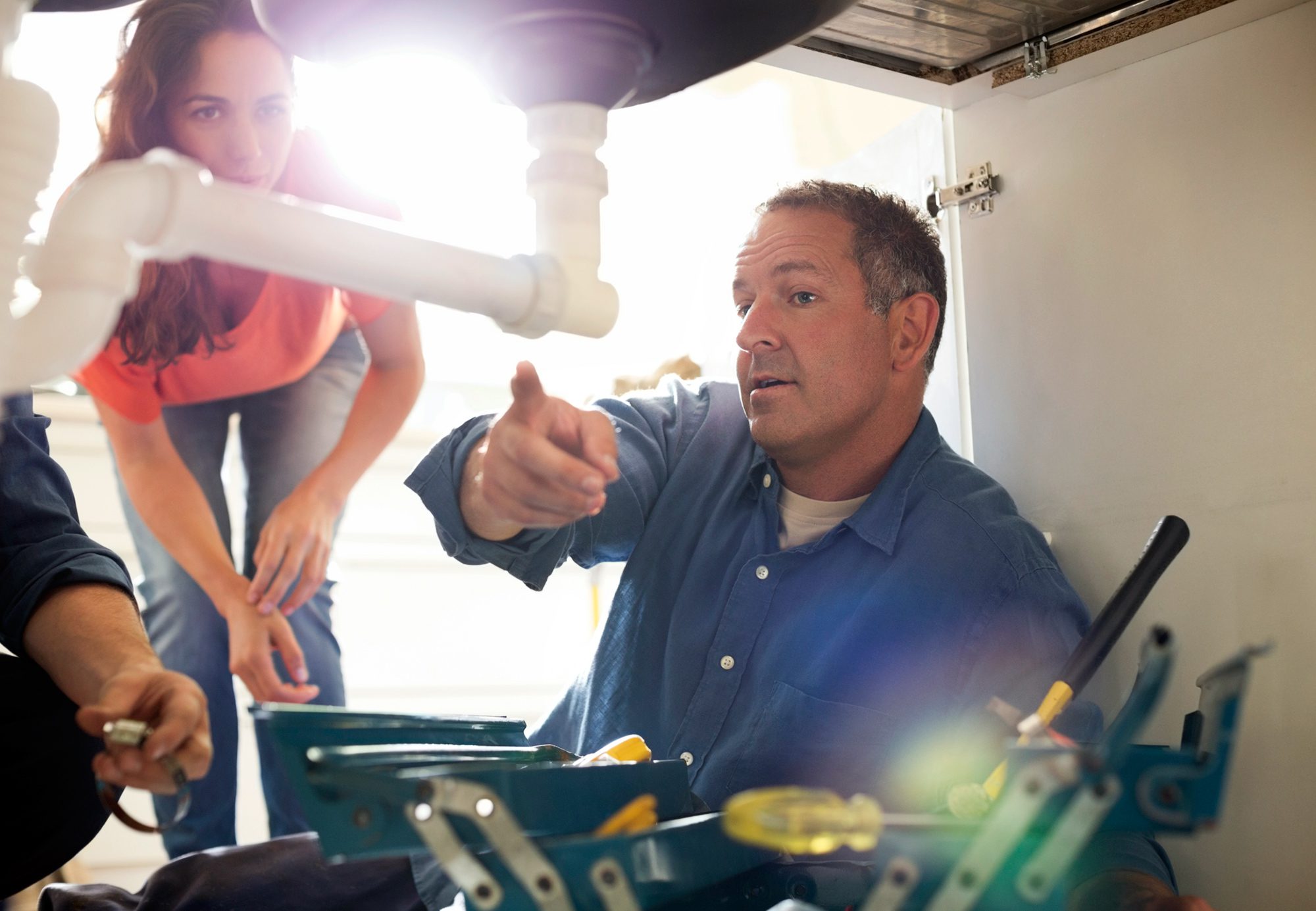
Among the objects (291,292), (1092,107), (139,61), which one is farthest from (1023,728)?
(139,61)

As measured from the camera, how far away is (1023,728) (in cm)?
51

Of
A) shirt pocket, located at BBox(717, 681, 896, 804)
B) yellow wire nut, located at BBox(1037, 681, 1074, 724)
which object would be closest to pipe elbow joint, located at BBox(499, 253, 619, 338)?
yellow wire nut, located at BBox(1037, 681, 1074, 724)

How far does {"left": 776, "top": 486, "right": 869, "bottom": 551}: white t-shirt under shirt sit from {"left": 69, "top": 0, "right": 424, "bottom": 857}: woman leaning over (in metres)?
0.60

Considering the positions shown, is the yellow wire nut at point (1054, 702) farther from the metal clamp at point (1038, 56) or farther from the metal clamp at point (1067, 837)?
the metal clamp at point (1038, 56)

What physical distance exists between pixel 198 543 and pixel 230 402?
168mm

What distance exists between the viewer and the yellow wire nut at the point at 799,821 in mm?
368

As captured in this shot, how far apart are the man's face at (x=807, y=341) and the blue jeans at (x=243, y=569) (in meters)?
0.58

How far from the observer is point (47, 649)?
739 millimetres

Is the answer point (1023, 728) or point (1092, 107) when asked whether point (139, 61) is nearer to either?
point (1092, 107)

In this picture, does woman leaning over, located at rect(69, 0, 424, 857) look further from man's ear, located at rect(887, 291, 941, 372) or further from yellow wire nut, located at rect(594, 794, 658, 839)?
yellow wire nut, located at rect(594, 794, 658, 839)

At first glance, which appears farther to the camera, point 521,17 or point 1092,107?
point 1092,107

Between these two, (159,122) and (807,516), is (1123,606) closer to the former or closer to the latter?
(807,516)

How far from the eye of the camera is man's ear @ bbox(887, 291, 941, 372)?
3.55 feet

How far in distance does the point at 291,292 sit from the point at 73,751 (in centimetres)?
70
